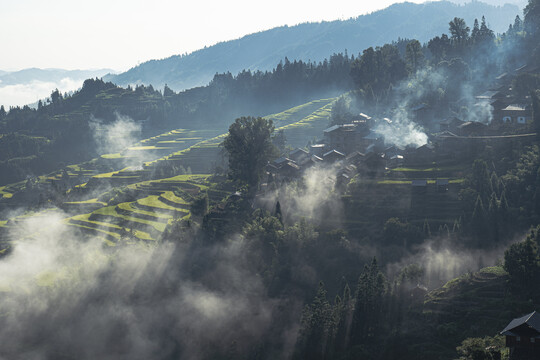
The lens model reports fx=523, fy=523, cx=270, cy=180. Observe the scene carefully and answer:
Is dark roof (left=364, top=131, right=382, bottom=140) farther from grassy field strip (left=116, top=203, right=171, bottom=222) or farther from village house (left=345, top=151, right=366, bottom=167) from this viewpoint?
grassy field strip (left=116, top=203, right=171, bottom=222)

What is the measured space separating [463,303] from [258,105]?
15354cm

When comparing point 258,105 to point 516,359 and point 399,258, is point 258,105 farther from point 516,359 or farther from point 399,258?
point 516,359

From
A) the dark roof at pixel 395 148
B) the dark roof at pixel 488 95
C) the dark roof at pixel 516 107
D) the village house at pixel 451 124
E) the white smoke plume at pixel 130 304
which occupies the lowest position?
the white smoke plume at pixel 130 304

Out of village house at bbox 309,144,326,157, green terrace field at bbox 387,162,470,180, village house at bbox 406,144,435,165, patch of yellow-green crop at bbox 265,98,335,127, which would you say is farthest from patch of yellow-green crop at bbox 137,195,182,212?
patch of yellow-green crop at bbox 265,98,335,127

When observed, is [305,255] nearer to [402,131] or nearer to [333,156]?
[333,156]

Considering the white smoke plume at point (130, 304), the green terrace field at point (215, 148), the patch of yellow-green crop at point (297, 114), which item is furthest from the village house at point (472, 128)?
the patch of yellow-green crop at point (297, 114)

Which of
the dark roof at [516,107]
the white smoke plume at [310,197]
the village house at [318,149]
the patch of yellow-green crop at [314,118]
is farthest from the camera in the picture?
the patch of yellow-green crop at [314,118]

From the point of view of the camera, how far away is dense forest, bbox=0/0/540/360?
51656mm

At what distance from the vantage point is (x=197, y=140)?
167875 millimetres

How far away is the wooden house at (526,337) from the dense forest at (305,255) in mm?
546

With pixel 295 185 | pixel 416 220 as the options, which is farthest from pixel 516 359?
pixel 295 185

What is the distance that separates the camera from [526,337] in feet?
126

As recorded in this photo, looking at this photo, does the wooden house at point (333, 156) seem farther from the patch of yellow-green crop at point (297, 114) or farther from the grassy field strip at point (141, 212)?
the patch of yellow-green crop at point (297, 114)

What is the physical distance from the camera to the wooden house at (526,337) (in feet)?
125
